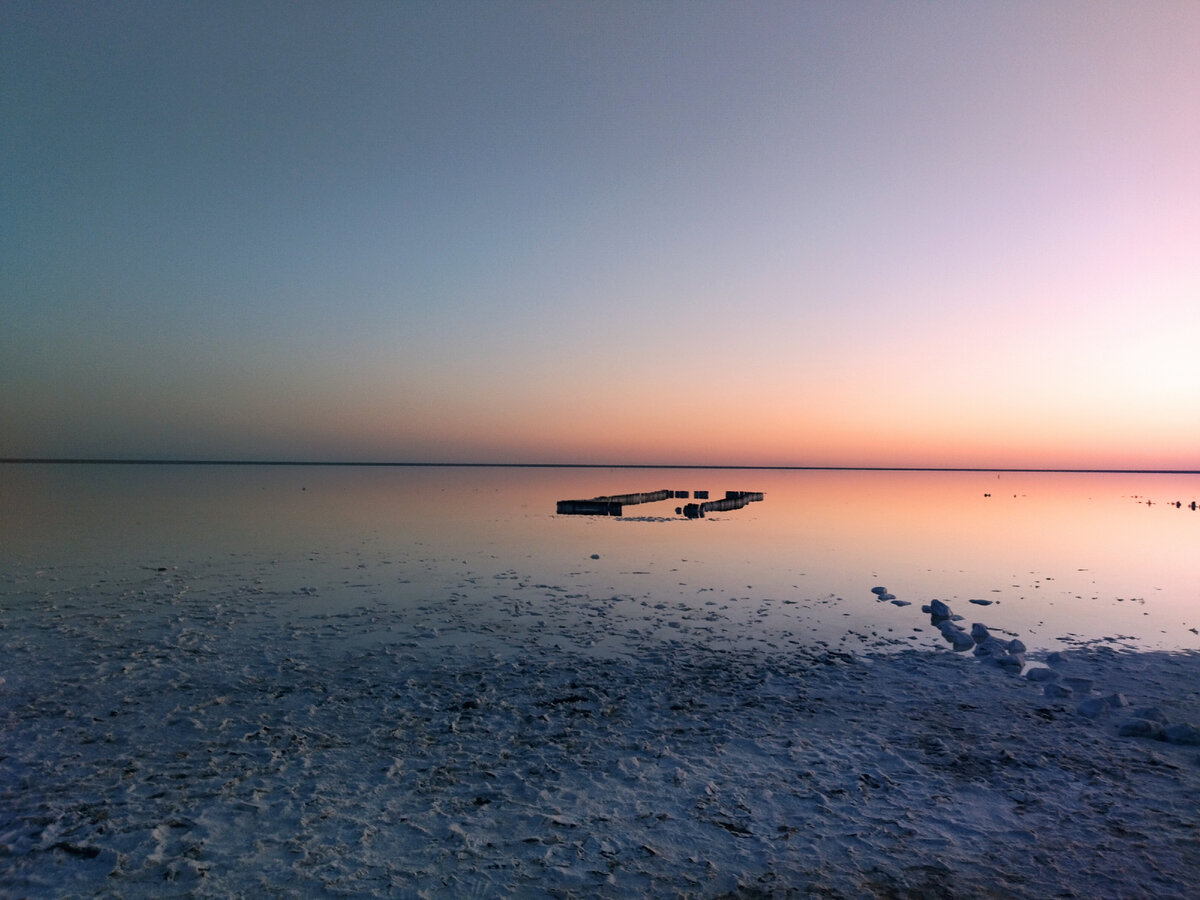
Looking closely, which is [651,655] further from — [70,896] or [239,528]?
[239,528]

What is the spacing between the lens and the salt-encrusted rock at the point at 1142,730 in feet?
31.1

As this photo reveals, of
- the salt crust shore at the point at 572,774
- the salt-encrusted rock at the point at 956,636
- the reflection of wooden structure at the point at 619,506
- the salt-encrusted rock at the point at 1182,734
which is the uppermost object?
the reflection of wooden structure at the point at 619,506

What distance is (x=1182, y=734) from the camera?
9.34 meters

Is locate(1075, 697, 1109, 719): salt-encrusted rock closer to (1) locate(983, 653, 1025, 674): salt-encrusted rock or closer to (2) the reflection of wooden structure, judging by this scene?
(1) locate(983, 653, 1025, 674): salt-encrusted rock

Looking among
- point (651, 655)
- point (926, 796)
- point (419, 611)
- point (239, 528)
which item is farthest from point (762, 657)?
point (239, 528)

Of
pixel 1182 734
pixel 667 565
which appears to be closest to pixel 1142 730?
pixel 1182 734

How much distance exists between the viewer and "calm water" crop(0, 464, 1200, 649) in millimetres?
17531

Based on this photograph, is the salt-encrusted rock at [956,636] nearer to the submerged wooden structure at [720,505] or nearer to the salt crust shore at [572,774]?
the salt crust shore at [572,774]

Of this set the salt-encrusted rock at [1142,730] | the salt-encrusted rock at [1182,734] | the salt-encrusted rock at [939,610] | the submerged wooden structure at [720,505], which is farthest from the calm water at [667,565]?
the salt-encrusted rock at [1182,734]

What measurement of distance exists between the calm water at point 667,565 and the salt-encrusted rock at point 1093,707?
4.29 m

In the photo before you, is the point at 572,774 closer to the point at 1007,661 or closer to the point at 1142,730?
the point at 1142,730

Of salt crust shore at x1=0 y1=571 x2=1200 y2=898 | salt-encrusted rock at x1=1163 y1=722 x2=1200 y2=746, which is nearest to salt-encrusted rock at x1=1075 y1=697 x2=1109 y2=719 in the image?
salt crust shore at x1=0 y1=571 x2=1200 y2=898

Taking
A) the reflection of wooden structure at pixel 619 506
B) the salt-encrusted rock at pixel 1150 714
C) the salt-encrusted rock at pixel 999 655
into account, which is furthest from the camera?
the reflection of wooden structure at pixel 619 506

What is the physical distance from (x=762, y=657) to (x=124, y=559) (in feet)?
73.7
